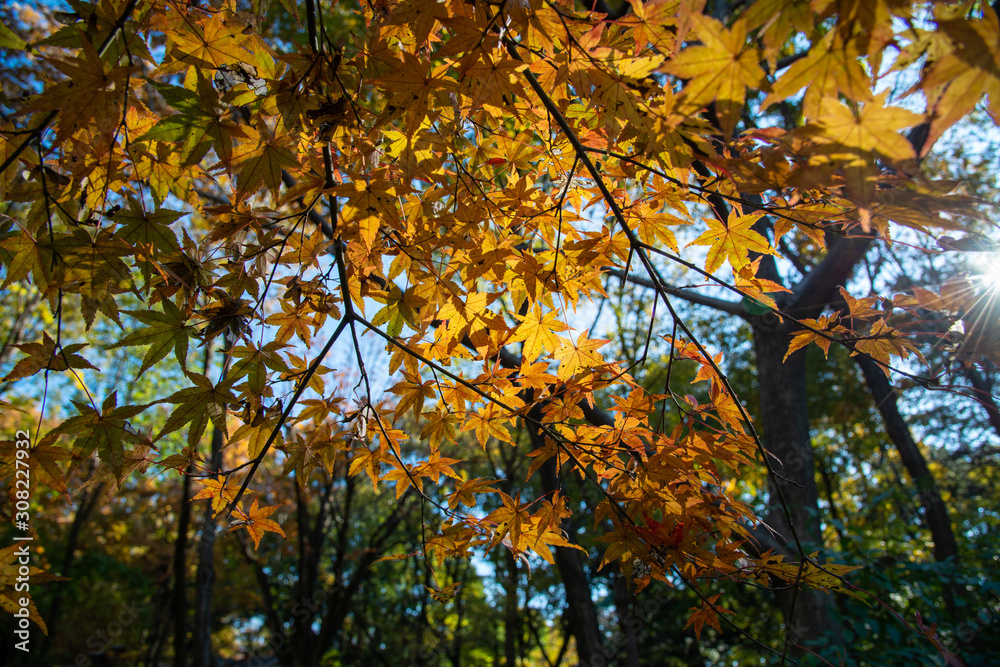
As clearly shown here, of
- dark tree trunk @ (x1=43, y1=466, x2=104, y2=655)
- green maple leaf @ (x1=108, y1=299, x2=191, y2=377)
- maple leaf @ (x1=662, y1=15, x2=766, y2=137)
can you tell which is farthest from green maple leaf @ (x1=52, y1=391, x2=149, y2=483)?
dark tree trunk @ (x1=43, y1=466, x2=104, y2=655)

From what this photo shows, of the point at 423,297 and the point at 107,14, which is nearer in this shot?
the point at 107,14

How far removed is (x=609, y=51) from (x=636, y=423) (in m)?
0.73

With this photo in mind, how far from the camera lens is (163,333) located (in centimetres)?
96

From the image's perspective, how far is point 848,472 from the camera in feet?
34.3

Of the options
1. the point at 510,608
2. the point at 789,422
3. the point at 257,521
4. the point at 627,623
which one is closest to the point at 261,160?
the point at 257,521

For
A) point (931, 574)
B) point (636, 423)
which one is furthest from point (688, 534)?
point (931, 574)

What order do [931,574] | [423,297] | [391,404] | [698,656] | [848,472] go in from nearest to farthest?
1. [423,297]
2. [931,574]
3. [391,404]
4. [698,656]
5. [848,472]

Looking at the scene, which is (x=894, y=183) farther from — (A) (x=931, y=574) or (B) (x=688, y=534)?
(A) (x=931, y=574)

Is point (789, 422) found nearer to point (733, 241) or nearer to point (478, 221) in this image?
point (733, 241)

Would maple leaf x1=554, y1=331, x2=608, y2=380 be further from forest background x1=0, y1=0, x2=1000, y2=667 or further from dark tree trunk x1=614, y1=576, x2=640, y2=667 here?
dark tree trunk x1=614, y1=576, x2=640, y2=667

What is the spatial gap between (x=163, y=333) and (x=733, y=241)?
1154 mm

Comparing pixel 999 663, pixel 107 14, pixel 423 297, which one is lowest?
pixel 999 663

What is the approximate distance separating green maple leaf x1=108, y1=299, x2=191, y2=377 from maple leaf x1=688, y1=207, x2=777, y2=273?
→ 1.04m

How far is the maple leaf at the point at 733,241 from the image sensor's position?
3.24ft
